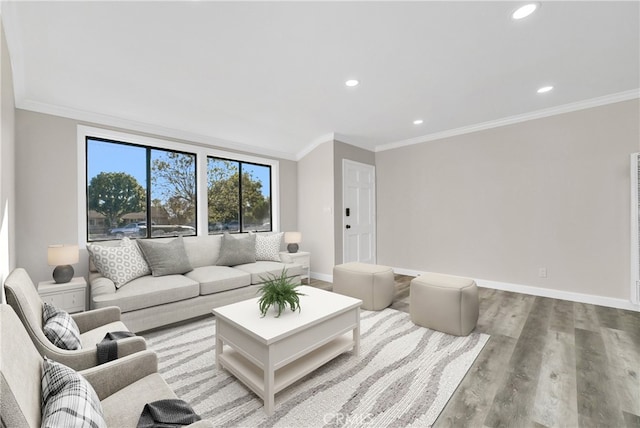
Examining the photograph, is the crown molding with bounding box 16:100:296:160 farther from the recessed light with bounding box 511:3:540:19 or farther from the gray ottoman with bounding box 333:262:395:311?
the recessed light with bounding box 511:3:540:19

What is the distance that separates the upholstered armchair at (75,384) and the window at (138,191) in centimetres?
267

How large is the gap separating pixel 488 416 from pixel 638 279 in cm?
306

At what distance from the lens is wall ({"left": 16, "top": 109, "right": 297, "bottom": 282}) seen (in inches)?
108

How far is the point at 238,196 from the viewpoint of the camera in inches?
181

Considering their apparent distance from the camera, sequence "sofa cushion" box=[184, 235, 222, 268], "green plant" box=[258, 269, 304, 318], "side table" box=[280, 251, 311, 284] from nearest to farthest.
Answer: "green plant" box=[258, 269, 304, 318] → "sofa cushion" box=[184, 235, 222, 268] → "side table" box=[280, 251, 311, 284]

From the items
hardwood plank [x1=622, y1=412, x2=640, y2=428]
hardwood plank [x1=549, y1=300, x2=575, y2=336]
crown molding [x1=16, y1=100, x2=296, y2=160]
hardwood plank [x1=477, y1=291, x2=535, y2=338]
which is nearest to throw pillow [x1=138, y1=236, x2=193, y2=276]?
crown molding [x1=16, y1=100, x2=296, y2=160]

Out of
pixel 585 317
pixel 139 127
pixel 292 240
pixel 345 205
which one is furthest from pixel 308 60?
pixel 585 317

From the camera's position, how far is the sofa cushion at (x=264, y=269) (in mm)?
3398

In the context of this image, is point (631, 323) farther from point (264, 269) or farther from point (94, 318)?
point (94, 318)

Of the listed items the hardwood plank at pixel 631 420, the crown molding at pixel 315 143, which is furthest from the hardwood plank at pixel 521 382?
the crown molding at pixel 315 143

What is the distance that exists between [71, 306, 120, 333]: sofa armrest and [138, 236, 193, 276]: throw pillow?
1085 mm

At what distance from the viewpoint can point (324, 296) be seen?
239 centimetres

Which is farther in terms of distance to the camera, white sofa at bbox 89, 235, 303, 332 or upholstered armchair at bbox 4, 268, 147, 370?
white sofa at bbox 89, 235, 303, 332

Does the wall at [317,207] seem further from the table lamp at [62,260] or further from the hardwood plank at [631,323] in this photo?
the hardwood plank at [631,323]
